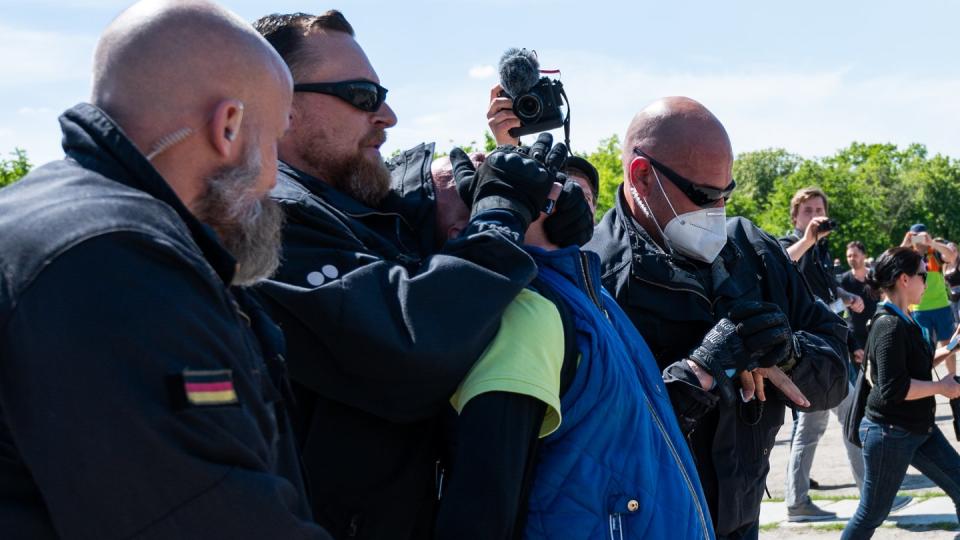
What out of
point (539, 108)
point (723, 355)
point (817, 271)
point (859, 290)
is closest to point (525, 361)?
point (539, 108)

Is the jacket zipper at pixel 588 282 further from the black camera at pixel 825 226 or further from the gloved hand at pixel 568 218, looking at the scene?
the black camera at pixel 825 226

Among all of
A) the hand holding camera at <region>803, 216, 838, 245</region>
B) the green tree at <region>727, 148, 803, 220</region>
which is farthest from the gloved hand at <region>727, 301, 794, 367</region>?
the green tree at <region>727, 148, 803, 220</region>

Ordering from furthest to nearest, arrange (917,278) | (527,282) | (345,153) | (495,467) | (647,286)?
(917,278), (647,286), (345,153), (527,282), (495,467)

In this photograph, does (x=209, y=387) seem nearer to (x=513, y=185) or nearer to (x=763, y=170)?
(x=513, y=185)

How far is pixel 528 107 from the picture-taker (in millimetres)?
2736

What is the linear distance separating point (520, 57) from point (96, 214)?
1.63 meters

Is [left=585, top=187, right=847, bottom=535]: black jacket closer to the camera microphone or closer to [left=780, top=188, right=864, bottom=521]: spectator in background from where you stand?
the camera microphone

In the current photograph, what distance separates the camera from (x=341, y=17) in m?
2.59

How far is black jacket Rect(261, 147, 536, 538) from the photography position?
6.37 feet

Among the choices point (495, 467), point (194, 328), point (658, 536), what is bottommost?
point (658, 536)

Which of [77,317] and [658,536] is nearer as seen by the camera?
[77,317]

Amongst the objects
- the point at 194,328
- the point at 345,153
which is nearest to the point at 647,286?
the point at 345,153

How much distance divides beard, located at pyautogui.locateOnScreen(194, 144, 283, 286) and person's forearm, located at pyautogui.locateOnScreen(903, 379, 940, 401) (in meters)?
5.08

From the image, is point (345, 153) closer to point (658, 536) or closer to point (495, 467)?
point (495, 467)
